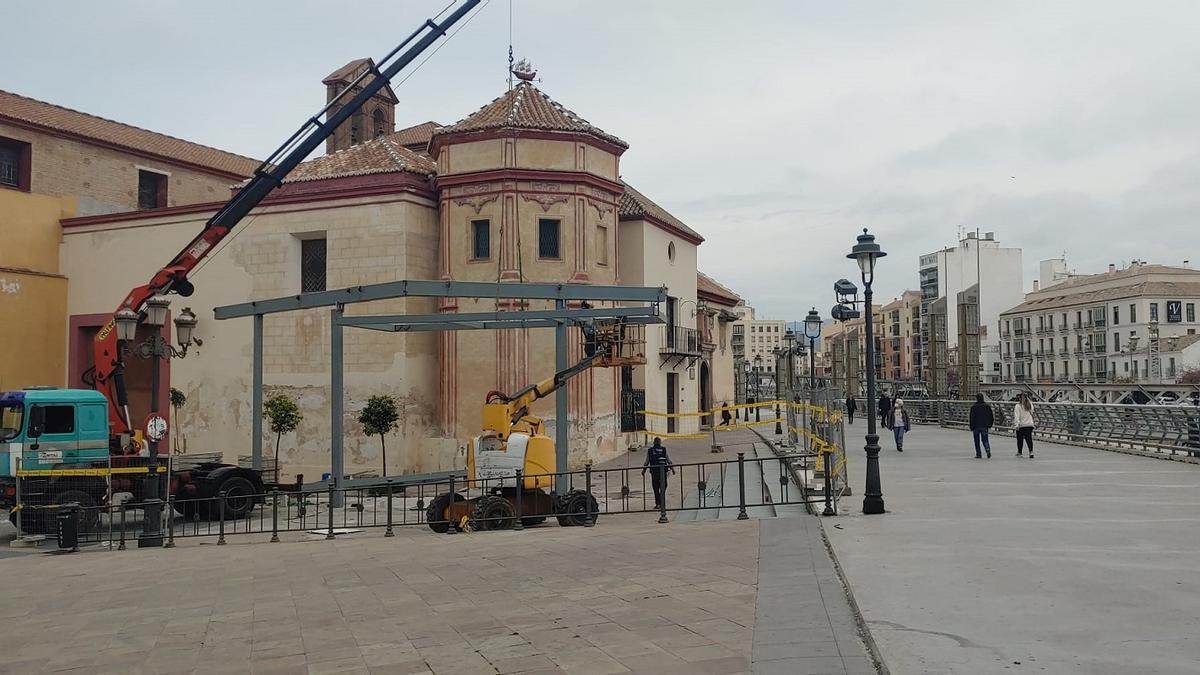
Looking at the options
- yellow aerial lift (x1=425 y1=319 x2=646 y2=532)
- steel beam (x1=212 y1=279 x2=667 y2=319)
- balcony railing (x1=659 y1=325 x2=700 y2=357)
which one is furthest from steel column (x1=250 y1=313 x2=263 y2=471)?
balcony railing (x1=659 y1=325 x2=700 y2=357)

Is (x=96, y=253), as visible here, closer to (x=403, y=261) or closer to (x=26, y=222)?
(x=26, y=222)

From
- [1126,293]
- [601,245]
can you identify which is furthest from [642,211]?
[1126,293]

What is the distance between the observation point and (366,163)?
2975 centimetres

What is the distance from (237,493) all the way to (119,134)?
25.3 m

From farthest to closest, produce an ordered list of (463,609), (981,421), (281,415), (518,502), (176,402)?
(176,402) → (281,415) → (981,421) → (518,502) → (463,609)

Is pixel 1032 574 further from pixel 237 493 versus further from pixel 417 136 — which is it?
pixel 417 136

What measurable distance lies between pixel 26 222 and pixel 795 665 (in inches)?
1405

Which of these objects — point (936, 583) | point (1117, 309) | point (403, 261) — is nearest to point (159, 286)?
point (403, 261)

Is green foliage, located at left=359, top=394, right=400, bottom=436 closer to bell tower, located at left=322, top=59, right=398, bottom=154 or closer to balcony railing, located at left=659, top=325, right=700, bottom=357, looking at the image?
balcony railing, located at left=659, top=325, right=700, bottom=357

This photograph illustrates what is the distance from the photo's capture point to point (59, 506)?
15344 millimetres

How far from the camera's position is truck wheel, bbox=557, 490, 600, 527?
1547cm

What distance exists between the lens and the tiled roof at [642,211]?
1334 inches

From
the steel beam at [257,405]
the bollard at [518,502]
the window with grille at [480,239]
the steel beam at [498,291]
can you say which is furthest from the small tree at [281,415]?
the bollard at [518,502]

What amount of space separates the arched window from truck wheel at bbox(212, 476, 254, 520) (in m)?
22.6
